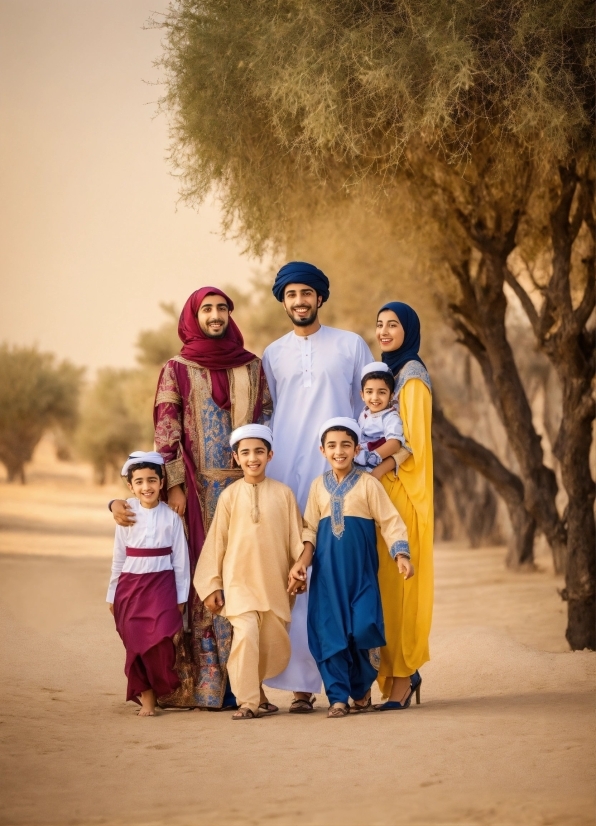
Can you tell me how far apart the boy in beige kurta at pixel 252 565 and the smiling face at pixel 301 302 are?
760 mm

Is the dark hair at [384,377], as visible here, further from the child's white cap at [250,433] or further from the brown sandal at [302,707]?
the brown sandal at [302,707]

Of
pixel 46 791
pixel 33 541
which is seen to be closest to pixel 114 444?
pixel 33 541

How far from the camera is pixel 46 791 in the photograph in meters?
4.31

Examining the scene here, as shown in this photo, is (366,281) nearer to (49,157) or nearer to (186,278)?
(49,157)

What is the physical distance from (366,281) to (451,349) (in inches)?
192

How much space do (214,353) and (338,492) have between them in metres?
1.04

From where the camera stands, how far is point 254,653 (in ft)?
18.4

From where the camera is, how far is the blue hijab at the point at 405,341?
6094 millimetres

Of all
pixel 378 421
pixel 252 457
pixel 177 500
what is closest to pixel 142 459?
pixel 177 500

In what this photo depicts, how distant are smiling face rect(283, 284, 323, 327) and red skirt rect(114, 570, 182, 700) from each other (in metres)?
1.51

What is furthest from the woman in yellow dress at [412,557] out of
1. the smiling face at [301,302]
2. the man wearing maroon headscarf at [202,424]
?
the man wearing maroon headscarf at [202,424]

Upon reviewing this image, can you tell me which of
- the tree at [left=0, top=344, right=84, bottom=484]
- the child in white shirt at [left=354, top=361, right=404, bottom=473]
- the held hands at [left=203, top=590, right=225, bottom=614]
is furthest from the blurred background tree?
the held hands at [left=203, top=590, right=225, bottom=614]

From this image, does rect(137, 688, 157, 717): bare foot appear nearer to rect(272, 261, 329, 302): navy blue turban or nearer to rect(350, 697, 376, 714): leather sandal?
rect(350, 697, 376, 714): leather sandal

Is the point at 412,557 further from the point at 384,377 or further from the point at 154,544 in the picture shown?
the point at 154,544
